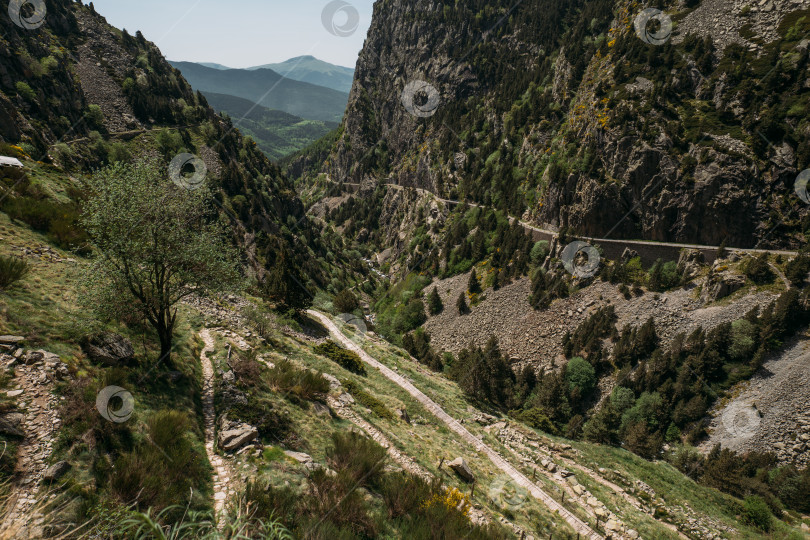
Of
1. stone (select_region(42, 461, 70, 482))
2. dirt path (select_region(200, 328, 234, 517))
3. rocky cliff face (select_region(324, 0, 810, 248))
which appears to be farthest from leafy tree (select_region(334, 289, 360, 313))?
stone (select_region(42, 461, 70, 482))

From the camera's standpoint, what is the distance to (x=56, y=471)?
291 inches

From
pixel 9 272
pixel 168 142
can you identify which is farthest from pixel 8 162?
pixel 168 142

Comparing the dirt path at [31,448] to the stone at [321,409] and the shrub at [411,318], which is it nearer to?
the stone at [321,409]

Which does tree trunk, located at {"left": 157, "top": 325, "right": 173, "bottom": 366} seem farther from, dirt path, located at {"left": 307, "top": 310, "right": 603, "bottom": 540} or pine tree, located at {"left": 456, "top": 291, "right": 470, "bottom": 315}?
pine tree, located at {"left": 456, "top": 291, "right": 470, "bottom": 315}

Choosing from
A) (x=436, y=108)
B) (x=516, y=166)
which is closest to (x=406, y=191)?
(x=436, y=108)

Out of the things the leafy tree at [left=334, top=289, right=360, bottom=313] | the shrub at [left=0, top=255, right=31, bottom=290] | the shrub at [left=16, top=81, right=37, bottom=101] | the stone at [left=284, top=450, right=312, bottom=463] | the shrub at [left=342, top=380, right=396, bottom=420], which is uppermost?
the shrub at [left=16, top=81, right=37, bottom=101]

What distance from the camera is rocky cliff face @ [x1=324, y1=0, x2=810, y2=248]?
36500 mm

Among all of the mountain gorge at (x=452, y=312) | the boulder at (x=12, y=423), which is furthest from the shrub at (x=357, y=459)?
the boulder at (x=12, y=423)

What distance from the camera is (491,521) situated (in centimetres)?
1338

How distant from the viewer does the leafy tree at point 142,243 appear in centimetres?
1262

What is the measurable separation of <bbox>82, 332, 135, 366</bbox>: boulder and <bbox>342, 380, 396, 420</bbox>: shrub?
12.3 meters

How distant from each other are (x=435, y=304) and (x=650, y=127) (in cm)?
4059

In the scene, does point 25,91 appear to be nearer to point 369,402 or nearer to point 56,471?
point 369,402

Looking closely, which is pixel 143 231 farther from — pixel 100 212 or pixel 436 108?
→ pixel 436 108
